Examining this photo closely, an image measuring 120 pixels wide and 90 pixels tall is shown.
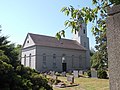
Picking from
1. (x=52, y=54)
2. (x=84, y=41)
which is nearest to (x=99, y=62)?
(x=52, y=54)

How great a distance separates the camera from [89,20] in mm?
2518

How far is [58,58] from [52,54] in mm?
2603

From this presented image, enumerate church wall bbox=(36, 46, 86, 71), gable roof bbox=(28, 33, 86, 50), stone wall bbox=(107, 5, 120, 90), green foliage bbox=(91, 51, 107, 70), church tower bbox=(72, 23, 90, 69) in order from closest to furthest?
stone wall bbox=(107, 5, 120, 90)
green foliage bbox=(91, 51, 107, 70)
church wall bbox=(36, 46, 86, 71)
gable roof bbox=(28, 33, 86, 50)
church tower bbox=(72, 23, 90, 69)

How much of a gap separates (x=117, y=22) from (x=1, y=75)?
221 inches

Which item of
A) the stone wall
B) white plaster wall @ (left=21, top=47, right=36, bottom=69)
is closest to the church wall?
white plaster wall @ (left=21, top=47, right=36, bottom=69)

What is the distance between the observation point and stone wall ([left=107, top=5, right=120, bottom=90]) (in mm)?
1571

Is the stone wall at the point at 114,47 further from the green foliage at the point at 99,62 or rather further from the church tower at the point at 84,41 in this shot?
the church tower at the point at 84,41

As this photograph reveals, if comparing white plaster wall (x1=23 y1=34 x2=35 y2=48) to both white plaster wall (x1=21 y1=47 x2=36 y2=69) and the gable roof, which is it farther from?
white plaster wall (x1=21 y1=47 x2=36 y2=69)

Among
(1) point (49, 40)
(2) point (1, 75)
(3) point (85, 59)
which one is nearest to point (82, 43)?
(3) point (85, 59)

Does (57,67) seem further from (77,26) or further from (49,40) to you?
(77,26)

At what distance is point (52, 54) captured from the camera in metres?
52.0

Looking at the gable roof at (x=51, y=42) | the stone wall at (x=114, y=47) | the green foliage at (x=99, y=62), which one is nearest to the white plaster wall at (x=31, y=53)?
the gable roof at (x=51, y=42)

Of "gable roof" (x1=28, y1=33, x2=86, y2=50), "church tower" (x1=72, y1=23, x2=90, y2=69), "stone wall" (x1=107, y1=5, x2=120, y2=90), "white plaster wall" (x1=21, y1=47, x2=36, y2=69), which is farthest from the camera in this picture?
"church tower" (x1=72, y1=23, x2=90, y2=69)

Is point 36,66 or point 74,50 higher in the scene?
point 74,50
